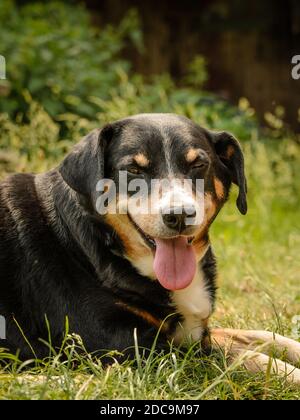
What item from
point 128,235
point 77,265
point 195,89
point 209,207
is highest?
point 195,89

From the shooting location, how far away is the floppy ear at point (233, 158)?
3.48m

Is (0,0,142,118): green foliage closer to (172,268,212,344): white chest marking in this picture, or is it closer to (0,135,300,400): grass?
(0,135,300,400): grass

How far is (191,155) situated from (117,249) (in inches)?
20.5

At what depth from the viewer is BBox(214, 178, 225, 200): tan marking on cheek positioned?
3408 millimetres

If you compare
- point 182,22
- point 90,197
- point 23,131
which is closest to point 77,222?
point 90,197

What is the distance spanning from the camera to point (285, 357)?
3348mm

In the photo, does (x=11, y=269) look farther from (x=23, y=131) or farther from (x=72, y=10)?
(x=72, y=10)

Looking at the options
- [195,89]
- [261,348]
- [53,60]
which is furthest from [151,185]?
[195,89]

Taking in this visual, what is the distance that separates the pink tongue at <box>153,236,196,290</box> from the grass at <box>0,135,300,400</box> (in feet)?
0.97

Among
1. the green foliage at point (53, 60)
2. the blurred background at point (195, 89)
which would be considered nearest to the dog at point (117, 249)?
the blurred background at point (195, 89)

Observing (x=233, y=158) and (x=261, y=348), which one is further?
(x=233, y=158)

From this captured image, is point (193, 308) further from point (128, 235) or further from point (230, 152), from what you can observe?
point (230, 152)

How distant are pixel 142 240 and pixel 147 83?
6.67 meters

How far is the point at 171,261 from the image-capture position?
3201 millimetres
